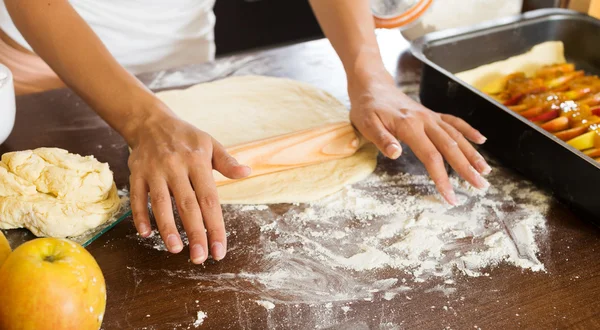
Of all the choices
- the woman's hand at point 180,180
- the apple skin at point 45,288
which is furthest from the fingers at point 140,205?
the apple skin at point 45,288

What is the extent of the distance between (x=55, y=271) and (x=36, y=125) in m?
0.83

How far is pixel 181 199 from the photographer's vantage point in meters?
0.97

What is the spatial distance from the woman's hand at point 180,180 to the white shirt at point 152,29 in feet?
2.47

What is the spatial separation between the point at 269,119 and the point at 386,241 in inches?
20.3

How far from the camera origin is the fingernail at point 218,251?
3.01 feet

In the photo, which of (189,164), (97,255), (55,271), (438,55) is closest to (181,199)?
(189,164)

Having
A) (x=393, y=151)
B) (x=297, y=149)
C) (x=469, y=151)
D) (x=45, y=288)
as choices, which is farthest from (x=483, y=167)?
(x=45, y=288)

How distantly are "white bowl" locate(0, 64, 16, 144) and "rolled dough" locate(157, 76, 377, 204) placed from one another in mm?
373

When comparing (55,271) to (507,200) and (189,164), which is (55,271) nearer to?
(189,164)

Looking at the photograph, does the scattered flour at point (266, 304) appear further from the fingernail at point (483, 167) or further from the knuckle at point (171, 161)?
the fingernail at point (483, 167)

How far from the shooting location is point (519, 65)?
1.63 meters

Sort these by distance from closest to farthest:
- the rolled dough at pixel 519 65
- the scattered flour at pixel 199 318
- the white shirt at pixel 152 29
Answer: the scattered flour at pixel 199 318
the rolled dough at pixel 519 65
the white shirt at pixel 152 29

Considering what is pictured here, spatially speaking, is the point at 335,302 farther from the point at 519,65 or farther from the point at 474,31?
the point at 519,65

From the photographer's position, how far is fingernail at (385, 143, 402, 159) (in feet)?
3.73
